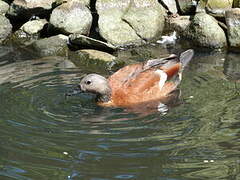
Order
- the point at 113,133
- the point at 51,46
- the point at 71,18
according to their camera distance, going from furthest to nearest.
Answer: the point at 71,18
the point at 51,46
the point at 113,133

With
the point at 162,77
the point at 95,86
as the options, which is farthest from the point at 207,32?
the point at 95,86

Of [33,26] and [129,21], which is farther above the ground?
[129,21]

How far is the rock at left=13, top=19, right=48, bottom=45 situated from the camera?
1136cm

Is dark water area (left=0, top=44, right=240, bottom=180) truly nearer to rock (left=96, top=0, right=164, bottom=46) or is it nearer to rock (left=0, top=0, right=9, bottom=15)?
rock (left=96, top=0, right=164, bottom=46)

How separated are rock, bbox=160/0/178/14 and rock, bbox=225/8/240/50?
4.97 feet

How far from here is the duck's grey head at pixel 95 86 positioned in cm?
804

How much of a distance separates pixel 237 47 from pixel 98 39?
2.87 m

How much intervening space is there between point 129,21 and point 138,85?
333 centimetres

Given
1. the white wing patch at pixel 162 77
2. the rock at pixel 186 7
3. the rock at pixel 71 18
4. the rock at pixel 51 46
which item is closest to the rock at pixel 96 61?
the rock at pixel 51 46

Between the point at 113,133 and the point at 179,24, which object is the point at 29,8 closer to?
the point at 179,24

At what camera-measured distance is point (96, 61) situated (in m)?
9.90

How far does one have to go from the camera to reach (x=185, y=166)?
589cm

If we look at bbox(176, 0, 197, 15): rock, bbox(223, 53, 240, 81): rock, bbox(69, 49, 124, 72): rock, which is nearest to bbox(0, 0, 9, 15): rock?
bbox(69, 49, 124, 72): rock

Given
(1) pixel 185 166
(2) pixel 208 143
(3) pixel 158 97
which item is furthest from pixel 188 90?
(1) pixel 185 166
